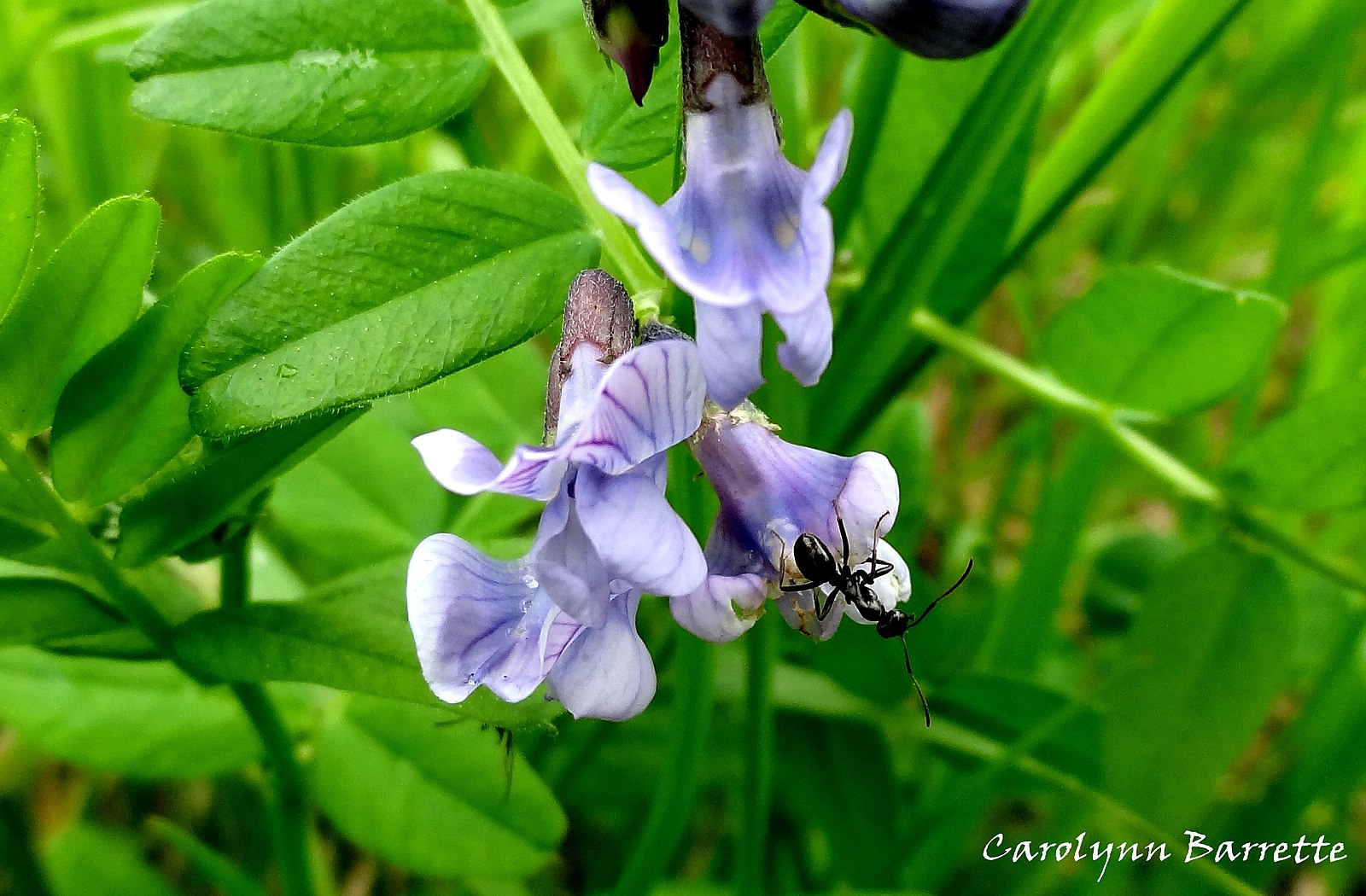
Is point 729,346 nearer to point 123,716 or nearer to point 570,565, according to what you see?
point 570,565

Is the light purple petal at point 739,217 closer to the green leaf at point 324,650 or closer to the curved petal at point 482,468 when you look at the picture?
the curved petal at point 482,468

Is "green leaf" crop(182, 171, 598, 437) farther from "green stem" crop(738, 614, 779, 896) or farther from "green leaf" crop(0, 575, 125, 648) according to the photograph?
"green stem" crop(738, 614, 779, 896)

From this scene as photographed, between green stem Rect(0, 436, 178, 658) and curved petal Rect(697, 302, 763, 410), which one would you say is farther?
green stem Rect(0, 436, 178, 658)

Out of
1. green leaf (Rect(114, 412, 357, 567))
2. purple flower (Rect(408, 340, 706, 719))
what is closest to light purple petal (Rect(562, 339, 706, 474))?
purple flower (Rect(408, 340, 706, 719))
